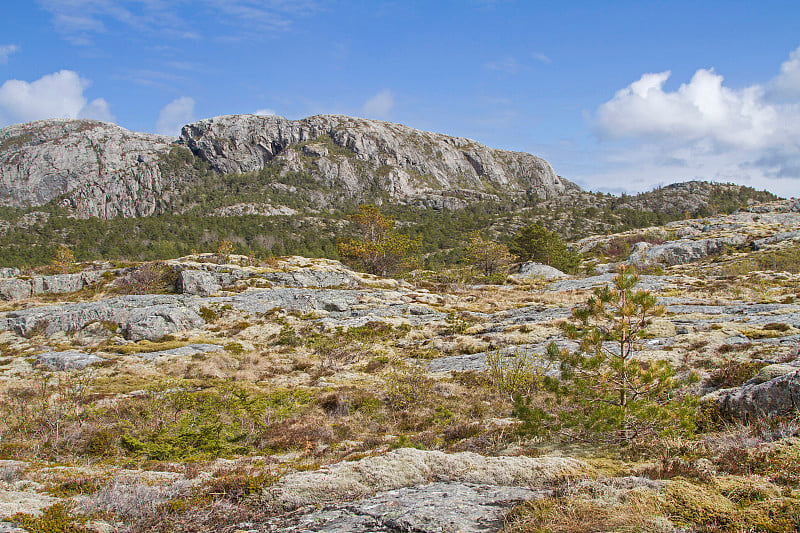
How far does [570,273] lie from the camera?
6538cm

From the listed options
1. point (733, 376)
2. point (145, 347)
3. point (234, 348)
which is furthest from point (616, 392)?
point (145, 347)

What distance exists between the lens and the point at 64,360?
22.2m

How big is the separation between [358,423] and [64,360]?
19418 millimetres

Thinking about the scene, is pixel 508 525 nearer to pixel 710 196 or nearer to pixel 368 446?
pixel 368 446

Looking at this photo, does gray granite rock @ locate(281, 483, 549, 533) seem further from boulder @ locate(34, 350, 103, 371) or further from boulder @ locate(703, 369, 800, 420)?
boulder @ locate(34, 350, 103, 371)

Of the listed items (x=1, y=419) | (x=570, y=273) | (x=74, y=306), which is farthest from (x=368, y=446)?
(x=570, y=273)

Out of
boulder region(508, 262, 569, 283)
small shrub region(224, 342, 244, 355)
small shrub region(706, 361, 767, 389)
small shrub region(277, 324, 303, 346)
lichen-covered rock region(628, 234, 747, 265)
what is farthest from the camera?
lichen-covered rock region(628, 234, 747, 265)

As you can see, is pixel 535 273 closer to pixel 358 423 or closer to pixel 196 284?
pixel 196 284

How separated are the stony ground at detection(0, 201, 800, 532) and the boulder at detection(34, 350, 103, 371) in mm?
160

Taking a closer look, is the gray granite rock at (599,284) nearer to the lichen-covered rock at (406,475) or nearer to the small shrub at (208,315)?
the small shrub at (208,315)

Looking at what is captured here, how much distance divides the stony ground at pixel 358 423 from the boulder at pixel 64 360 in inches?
6.3

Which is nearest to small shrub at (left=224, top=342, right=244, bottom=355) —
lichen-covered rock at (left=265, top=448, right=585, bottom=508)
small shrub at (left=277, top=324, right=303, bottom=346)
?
small shrub at (left=277, top=324, right=303, bottom=346)

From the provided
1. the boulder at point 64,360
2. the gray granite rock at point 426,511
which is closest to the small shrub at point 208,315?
the boulder at point 64,360

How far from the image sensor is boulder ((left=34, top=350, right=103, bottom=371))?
21.7 meters
